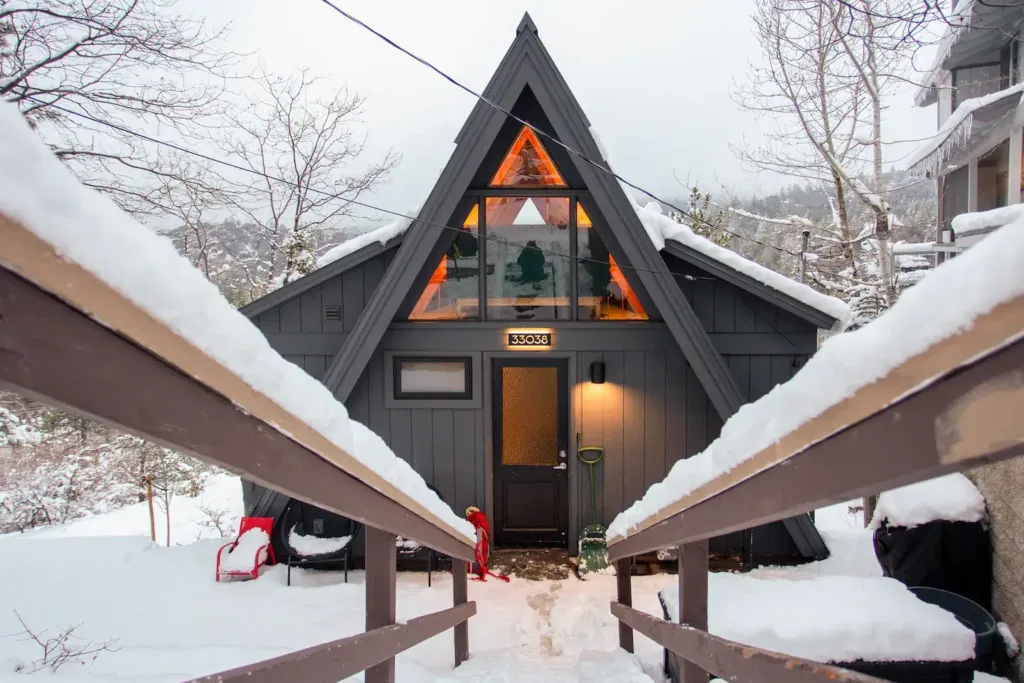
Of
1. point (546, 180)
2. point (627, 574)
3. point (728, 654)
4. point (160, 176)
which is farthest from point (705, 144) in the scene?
point (728, 654)

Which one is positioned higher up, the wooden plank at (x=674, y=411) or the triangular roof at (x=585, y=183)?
the triangular roof at (x=585, y=183)

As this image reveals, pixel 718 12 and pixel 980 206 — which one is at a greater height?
pixel 718 12

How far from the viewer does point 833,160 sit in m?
10.2

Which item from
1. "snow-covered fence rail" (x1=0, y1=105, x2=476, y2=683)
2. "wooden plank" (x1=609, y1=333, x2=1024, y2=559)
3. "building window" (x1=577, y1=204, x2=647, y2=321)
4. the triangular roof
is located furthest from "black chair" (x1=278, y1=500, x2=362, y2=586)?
"wooden plank" (x1=609, y1=333, x2=1024, y2=559)

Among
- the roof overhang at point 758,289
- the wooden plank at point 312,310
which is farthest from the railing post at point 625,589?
the wooden plank at point 312,310

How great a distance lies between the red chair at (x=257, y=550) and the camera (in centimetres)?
530

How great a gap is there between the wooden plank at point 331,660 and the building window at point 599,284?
4420 mm

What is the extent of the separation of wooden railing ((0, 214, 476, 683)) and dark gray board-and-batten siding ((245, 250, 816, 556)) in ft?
15.8

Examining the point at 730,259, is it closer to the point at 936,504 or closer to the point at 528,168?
the point at 528,168

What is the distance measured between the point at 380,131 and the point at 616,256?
11.4 metres

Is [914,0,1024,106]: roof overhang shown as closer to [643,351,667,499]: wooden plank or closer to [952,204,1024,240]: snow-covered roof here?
[952,204,1024,240]: snow-covered roof

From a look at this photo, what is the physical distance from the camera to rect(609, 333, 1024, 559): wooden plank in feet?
1.93

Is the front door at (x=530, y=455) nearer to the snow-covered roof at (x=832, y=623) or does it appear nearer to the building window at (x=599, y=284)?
the building window at (x=599, y=284)

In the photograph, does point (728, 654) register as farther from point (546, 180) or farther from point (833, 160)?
point (833, 160)
